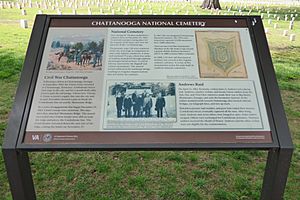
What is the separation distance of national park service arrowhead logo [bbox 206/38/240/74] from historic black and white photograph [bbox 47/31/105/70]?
0.75 meters

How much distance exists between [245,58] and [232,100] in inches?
13.9

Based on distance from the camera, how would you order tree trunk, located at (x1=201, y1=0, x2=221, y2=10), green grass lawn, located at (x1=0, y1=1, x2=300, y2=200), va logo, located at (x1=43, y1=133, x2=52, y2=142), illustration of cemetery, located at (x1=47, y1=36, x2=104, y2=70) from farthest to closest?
tree trunk, located at (x1=201, y1=0, x2=221, y2=10) → green grass lawn, located at (x1=0, y1=1, x2=300, y2=200) → illustration of cemetery, located at (x1=47, y1=36, x2=104, y2=70) → va logo, located at (x1=43, y1=133, x2=52, y2=142)

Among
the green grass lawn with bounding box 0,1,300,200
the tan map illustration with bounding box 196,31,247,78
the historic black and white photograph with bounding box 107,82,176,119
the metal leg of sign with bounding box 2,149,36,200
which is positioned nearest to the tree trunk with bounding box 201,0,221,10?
the green grass lawn with bounding box 0,1,300,200

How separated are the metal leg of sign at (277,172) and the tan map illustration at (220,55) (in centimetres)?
55

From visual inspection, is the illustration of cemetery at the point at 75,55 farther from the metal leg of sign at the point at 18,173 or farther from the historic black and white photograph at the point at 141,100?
the metal leg of sign at the point at 18,173

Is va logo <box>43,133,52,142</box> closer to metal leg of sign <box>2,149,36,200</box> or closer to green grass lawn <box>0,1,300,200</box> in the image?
metal leg of sign <box>2,149,36,200</box>

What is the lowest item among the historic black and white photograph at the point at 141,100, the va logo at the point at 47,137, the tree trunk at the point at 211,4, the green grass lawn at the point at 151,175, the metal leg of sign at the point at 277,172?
the green grass lawn at the point at 151,175

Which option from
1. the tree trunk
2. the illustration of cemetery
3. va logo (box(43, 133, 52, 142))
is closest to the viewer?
va logo (box(43, 133, 52, 142))

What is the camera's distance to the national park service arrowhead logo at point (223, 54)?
8.25 ft

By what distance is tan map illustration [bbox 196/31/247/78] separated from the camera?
8.14 feet

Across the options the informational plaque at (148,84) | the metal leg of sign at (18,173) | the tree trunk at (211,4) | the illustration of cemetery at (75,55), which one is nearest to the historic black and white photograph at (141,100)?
the informational plaque at (148,84)

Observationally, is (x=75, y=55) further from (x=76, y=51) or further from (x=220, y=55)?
(x=220, y=55)

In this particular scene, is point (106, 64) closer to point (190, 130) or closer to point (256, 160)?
point (190, 130)

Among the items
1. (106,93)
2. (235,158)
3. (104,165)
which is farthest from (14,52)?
(106,93)
